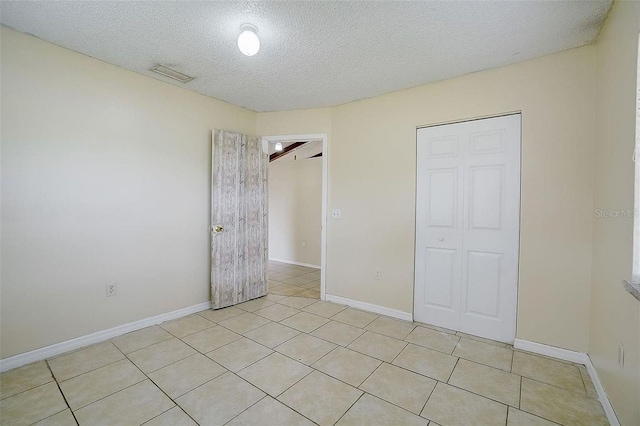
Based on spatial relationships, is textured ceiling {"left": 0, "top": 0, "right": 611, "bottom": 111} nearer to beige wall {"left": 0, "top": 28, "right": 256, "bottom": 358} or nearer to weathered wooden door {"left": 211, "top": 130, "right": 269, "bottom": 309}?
beige wall {"left": 0, "top": 28, "right": 256, "bottom": 358}

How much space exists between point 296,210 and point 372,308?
3279mm

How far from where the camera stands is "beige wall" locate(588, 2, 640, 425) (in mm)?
1431

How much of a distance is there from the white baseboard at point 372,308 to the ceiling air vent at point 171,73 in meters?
3.06

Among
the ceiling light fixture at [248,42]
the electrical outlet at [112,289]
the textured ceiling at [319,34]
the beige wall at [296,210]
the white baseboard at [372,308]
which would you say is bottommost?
the white baseboard at [372,308]

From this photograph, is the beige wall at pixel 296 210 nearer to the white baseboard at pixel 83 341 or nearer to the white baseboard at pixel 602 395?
the white baseboard at pixel 83 341

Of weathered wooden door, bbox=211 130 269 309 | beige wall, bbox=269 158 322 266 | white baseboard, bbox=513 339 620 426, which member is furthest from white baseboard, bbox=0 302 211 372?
white baseboard, bbox=513 339 620 426

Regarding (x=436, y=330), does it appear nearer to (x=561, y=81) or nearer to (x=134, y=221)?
(x=561, y=81)

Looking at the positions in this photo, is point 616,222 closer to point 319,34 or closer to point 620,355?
point 620,355

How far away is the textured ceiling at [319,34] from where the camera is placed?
71.7 inches

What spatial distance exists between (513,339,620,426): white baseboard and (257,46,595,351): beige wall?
0.18ft

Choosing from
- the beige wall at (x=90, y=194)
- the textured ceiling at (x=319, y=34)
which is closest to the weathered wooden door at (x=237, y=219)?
the beige wall at (x=90, y=194)

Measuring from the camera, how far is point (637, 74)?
1.41 metres

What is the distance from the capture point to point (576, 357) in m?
2.22

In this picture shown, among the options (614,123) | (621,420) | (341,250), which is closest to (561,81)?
(614,123)
